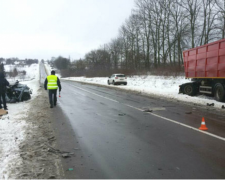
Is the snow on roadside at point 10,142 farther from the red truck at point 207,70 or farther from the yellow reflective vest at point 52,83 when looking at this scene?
the red truck at point 207,70

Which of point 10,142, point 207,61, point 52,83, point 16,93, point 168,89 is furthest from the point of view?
point 168,89

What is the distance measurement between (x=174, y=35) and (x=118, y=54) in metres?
27.2

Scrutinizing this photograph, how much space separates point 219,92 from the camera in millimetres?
12883

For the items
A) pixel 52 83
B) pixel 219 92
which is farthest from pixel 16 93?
pixel 219 92

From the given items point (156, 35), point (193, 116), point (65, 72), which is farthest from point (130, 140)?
point (65, 72)

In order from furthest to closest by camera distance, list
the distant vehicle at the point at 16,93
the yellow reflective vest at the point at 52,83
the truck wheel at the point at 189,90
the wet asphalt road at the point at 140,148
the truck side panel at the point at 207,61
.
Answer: the truck wheel at the point at 189,90
the distant vehicle at the point at 16,93
the truck side panel at the point at 207,61
the yellow reflective vest at the point at 52,83
the wet asphalt road at the point at 140,148

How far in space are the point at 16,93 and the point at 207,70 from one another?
39.0 ft

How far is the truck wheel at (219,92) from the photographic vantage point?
41.0 feet

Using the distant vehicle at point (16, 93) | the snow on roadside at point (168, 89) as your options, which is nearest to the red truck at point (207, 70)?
the snow on roadside at point (168, 89)

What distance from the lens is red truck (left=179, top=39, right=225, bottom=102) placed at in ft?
40.4

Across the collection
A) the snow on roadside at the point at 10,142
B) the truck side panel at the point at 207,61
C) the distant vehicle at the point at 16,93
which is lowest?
the snow on roadside at the point at 10,142

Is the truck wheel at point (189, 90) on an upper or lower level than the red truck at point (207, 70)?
lower

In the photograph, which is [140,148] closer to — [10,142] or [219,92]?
[10,142]

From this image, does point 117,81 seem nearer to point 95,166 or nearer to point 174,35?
point 174,35
